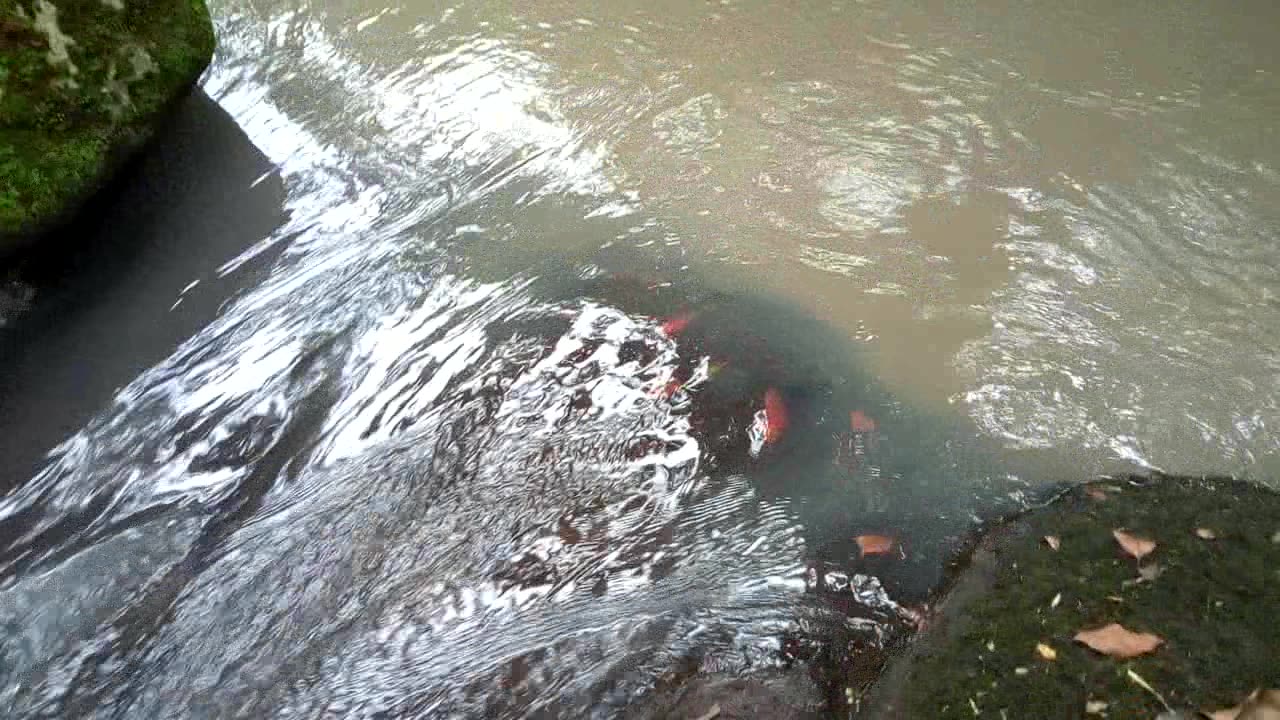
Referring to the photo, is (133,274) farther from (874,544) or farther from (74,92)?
(874,544)

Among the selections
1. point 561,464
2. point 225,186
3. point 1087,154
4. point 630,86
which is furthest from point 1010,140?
point 225,186

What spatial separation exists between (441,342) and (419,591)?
3.83ft

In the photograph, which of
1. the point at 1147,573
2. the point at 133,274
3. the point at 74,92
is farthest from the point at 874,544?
the point at 74,92

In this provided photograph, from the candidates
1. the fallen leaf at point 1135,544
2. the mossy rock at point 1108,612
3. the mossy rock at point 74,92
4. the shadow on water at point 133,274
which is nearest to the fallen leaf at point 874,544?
the mossy rock at point 1108,612

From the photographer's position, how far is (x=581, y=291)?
3.99m

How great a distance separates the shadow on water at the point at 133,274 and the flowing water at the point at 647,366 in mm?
74

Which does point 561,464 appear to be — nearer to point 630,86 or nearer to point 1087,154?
point 630,86

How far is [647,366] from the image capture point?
3.66 metres

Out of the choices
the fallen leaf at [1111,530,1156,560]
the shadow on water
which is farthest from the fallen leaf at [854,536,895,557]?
the shadow on water

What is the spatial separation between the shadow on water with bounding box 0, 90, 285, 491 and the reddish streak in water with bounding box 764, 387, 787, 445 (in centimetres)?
241

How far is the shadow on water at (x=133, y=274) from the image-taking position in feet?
12.1

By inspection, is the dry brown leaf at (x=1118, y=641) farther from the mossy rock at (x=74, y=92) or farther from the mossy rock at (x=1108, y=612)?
the mossy rock at (x=74, y=92)

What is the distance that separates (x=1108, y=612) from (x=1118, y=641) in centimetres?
11

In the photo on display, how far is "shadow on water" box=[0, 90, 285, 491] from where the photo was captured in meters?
3.69
